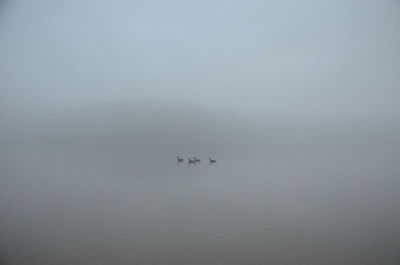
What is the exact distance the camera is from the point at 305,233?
1236cm

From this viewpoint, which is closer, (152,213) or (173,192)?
(152,213)

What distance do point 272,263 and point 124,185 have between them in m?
14.8

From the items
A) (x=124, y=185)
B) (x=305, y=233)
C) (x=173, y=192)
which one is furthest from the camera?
(x=124, y=185)

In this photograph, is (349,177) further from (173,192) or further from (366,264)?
(366,264)

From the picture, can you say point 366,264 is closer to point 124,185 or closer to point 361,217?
point 361,217

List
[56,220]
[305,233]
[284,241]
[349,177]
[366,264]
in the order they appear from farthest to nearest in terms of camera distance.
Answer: [349,177] < [56,220] < [305,233] < [284,241] < [366,264]

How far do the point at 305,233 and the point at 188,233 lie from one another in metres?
4.32

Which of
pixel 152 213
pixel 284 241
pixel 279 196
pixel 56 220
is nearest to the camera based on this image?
pixel 284 241

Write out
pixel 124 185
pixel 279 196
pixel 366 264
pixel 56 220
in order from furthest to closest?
pixel 124 185, pixel 279 196, pixel 56 220, pixel 366 264

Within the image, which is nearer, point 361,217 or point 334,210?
point 361,217

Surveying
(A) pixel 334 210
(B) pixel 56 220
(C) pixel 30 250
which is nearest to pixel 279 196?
(A) pixel 334 210

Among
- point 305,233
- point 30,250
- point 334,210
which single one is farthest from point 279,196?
point 30,250

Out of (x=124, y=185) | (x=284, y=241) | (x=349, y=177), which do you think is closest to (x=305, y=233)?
(x=284, y=241)

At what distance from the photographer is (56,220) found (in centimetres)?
1391
